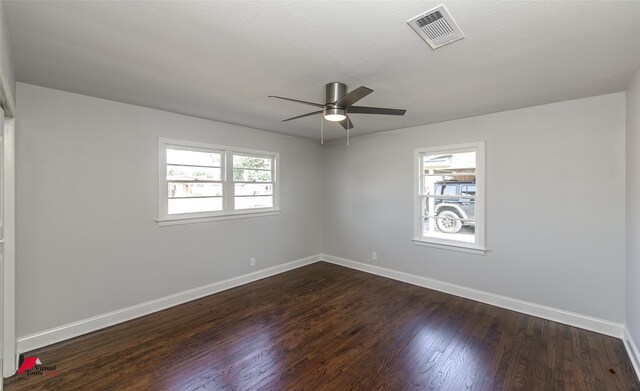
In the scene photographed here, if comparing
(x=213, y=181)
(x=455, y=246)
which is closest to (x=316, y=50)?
(x=213, y=181)

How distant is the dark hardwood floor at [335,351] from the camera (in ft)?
7.21

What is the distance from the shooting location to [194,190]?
12.7 ft

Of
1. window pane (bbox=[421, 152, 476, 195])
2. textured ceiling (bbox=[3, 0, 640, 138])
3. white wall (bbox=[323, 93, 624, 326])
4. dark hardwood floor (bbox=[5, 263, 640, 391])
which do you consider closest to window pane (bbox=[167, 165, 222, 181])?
textured ceiling (bbox=[3, 0, 640, 138])

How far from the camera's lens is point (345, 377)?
2.25m

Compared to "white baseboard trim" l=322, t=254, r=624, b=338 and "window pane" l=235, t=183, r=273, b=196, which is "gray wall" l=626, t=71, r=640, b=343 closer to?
"white baseboard trim" l=322, t=254, r=624, b=338

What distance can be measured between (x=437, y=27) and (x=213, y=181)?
135 inches

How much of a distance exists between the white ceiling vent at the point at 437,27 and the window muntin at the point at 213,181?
10.4 ft

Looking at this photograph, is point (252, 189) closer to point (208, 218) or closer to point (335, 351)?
point (208, 218)

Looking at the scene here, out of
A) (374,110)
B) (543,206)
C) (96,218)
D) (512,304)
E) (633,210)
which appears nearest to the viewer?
(374,110)

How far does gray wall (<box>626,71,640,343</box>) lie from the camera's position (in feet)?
7.82

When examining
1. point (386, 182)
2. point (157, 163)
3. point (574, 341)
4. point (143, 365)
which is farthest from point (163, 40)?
point (574, 341)

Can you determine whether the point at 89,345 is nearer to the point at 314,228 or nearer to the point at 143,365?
the point at 143,365

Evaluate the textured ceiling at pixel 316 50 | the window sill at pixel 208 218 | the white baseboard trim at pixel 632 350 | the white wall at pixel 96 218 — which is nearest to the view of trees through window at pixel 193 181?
the window sill at pixel 208 218
